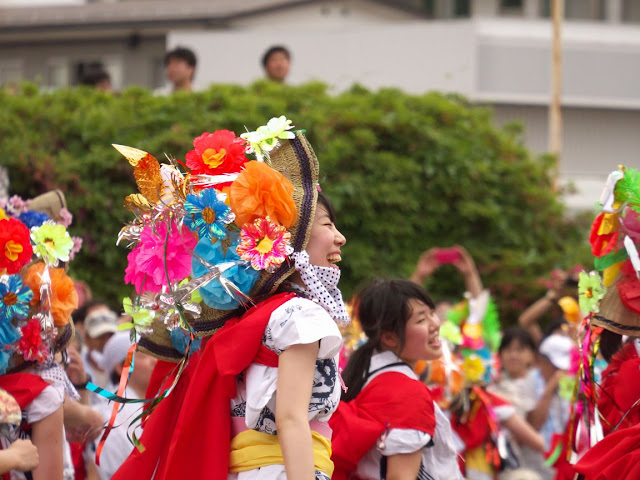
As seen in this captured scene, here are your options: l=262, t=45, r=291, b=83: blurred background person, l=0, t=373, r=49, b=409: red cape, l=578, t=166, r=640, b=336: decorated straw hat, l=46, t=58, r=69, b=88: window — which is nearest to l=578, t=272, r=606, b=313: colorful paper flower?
l=578, t=166, r=640, b=336: decorated straw hat

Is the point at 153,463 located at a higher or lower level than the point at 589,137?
higher

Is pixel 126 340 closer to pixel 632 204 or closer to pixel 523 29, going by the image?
pixel 632 204

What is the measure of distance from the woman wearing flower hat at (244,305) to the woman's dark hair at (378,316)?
102 centimetres

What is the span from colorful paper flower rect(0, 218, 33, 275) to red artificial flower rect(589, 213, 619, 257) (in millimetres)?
2454

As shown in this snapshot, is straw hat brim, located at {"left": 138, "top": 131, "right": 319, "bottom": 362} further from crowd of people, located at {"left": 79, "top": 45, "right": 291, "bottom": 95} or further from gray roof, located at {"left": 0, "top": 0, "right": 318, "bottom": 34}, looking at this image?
gray roof, located at {"left": 0, "top": 0, "right": 318, "bottom": 34}

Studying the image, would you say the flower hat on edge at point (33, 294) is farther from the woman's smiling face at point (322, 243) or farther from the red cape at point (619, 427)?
the red cape at point (619, 427)

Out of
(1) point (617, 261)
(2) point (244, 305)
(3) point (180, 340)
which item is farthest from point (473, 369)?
(2) point (244, 305)

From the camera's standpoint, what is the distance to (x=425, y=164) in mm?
10312

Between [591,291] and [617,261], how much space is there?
0.58 feet

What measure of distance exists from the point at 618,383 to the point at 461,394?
224 cm

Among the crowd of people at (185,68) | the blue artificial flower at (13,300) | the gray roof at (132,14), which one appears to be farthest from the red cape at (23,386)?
the gray roof at (132,14)

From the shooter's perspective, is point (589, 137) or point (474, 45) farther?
point (589, 137)

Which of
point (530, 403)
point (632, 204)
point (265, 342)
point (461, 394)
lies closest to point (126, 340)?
point (461, 394)

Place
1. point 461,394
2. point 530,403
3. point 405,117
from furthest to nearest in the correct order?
point 405,117, point 530,403, point 461,394
